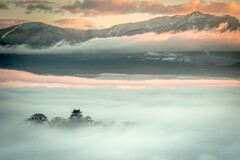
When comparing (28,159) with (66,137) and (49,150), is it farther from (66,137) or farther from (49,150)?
(66,137)

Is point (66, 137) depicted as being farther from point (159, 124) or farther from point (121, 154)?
point (159, 124)

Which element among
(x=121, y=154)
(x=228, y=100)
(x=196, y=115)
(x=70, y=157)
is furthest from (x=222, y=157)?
(x=228, y=100)

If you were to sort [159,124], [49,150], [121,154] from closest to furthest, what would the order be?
[49,150]
[121,154]
[159,124]

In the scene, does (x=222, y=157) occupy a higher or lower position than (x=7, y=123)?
lower

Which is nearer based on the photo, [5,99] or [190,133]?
[190,133]

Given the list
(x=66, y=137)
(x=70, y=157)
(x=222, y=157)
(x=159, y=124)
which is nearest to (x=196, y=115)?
(x=159, y=124)

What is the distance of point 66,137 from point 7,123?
29713mm

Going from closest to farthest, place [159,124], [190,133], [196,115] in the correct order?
[190,133], [159,124], [196,115]

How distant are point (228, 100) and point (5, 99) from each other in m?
127

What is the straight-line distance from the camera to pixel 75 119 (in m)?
72.9

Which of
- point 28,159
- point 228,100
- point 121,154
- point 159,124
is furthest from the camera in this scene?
point 228,100

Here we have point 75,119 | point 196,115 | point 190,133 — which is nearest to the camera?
point 75,119

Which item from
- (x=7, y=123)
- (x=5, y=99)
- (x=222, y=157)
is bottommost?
(x=222, y=157)

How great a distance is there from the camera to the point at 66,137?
268 feet
